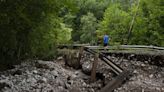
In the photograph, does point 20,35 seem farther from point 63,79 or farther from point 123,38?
point 123,38

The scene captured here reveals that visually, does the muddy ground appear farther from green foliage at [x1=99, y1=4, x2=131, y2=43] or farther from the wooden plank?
green foliage at [x1=99, y1=4, x2=131, y2=43]

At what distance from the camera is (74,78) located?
14094 mm

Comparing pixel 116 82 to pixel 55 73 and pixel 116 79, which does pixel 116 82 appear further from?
pixel 55 73

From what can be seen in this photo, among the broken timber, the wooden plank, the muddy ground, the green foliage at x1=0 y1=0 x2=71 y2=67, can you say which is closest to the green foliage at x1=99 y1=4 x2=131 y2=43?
the muddy ground

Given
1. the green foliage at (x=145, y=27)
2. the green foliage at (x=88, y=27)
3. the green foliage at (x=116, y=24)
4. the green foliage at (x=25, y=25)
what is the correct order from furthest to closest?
the green foliage at (x=88, y=27) → the green foliage at (x=116, y=24) → the green foliage at (x=145, y=27) → the green foliage at (x=25, y=25)

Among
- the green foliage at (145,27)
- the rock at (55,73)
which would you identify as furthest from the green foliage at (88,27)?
the rock at (55,73)

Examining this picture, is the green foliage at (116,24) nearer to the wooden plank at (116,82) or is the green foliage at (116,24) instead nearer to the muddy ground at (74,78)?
the muddy ground at (74,78)

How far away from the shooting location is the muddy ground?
11711mm

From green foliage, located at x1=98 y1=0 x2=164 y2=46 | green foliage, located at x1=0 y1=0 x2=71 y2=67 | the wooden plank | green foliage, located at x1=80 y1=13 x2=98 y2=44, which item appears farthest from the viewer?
green foliage, located at x1=80 y1=13 x2=98 y2=44

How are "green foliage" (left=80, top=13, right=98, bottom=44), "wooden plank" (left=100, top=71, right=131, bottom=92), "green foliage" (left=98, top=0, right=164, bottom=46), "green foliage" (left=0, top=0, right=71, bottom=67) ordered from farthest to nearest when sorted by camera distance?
"green foliage" (left=80, top=13, right=98, bottom=44) < "green foliage" (left=98, top=0, right=164, bottom=46) < "wooden plank" (left=100, top=71, right=131, bottom=92) < "green foliage" (left=0, top=0, right=71, bottom=67)

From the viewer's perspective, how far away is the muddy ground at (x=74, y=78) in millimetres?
11711

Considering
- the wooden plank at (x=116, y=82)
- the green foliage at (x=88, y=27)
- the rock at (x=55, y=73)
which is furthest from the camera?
the green foliage at (x=88, y=27)

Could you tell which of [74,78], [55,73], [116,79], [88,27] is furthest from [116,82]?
[88,27]

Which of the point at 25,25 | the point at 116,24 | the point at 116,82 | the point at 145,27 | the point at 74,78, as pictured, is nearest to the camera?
the point at 25,25
